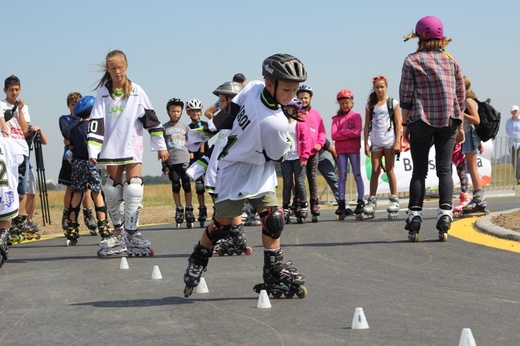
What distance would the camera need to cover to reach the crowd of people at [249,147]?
7.05 metres

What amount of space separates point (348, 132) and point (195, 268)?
8.53m

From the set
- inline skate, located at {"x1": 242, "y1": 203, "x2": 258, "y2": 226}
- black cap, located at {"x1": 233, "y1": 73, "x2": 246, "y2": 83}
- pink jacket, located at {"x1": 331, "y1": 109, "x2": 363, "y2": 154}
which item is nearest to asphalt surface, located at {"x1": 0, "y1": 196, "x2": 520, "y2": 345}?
black cap, located at {"x1": 233, "y1": 73, "x2": 246, "y2": 83}

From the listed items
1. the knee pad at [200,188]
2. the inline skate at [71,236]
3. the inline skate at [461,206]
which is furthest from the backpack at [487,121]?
the inline skate at [71,236]

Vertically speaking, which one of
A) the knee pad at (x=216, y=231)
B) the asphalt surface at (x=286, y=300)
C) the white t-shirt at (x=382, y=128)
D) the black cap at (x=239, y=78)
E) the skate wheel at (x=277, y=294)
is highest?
the black cap at (x=239, y=78)

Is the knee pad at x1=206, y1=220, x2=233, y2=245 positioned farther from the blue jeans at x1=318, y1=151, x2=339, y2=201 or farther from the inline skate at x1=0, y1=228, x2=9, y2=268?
the blue jeans at x1=318, y1=151, x2=339, y2=201

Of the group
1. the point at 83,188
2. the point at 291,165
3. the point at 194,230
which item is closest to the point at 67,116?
the point at 83,188

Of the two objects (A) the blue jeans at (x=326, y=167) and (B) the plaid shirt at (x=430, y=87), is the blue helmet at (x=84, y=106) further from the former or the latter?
(A) the blue jeans at (x=326, y=167)

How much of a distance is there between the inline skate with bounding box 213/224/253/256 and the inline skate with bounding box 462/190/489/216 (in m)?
4.56

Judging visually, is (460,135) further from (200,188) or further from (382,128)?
(200,188)

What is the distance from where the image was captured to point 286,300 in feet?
22.6

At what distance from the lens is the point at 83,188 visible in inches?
509

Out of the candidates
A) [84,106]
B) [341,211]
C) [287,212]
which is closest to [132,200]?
[84,106]

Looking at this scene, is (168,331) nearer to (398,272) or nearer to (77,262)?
(398,272)

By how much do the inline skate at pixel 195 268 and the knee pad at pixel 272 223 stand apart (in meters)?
0.48
